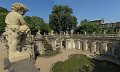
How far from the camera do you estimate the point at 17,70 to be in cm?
586

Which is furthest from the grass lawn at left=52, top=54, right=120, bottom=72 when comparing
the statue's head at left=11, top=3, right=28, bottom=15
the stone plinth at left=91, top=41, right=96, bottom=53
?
the statue's head at left=11, top=3, right=28, bottom=15

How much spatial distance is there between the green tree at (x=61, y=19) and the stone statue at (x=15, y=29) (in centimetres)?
7164

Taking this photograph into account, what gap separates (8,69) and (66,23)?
2874 inches

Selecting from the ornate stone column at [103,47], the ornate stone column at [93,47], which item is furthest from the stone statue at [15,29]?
the ornate stone column at [93,47]

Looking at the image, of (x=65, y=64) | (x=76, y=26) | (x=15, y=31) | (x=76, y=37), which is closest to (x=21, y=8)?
(x=15, y=31)

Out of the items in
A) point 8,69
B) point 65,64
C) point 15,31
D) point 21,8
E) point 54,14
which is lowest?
point 65,64

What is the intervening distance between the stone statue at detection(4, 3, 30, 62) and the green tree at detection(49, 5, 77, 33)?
71639mm

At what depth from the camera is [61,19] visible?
79500mm

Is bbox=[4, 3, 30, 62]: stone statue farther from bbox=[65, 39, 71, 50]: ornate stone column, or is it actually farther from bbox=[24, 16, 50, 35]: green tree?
bbox=[24, 16, 50, 35]: green tree

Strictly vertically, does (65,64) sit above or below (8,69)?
below

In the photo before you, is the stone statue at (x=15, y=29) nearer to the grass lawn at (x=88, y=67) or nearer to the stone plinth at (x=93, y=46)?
the grass lawn at (x=88, y=67)

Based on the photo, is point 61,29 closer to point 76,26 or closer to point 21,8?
point 76,26

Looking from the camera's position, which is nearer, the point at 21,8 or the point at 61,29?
the point at 21,8

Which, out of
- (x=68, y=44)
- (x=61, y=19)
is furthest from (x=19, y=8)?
(x=61, y=19)
